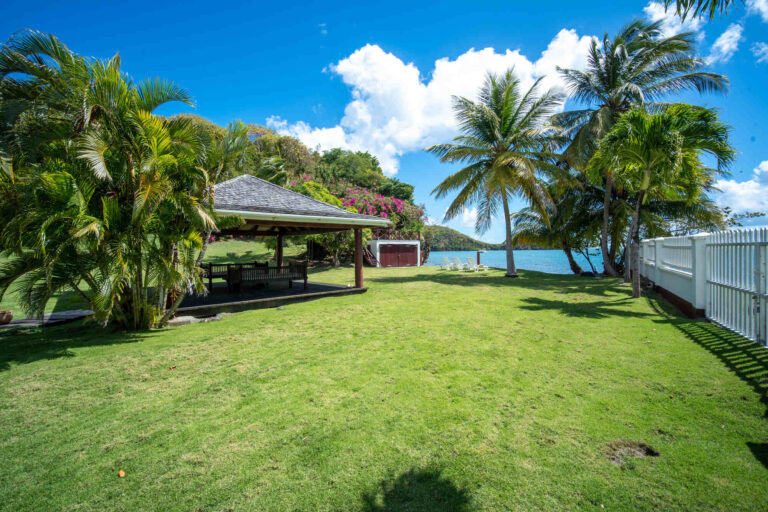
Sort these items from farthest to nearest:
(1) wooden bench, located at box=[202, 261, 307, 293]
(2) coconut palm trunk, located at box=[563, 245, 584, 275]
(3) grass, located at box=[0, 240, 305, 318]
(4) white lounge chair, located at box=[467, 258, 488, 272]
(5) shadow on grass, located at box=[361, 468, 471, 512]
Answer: (3) grass, located at box=[0, 240, 305, 318]
(4) white lounge chair, located at box=[467, 258, 488, 272]
(2) coconut palm trunk, located at box=[563, 245, 584, 275]
(1) wooden bench, located at box=[202, 261, 307, 293]
(5) shadow on grass, located at box=[361, 468, 471, 512]

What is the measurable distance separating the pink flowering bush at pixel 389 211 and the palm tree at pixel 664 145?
54.2ft

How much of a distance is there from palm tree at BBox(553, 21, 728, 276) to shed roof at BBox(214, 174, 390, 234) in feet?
34.2

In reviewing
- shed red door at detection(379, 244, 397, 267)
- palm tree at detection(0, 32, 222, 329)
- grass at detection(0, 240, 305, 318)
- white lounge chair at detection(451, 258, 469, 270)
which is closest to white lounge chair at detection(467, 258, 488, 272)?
white lounge chair at detection(451, 258, 469, 270)

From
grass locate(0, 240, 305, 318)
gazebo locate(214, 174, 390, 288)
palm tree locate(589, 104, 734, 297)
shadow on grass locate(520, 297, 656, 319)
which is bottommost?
shadow on grass locate(520, 297, 656, 319)

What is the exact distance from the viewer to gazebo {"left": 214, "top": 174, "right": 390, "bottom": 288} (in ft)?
27.8

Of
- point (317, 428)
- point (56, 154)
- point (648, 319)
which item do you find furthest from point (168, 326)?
point (648, 319)

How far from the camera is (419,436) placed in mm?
2793

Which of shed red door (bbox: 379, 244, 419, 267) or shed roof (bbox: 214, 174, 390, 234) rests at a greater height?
shed roof (bbox: 214, 174, 390, 234)

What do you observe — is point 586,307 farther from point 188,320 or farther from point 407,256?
point 407,256

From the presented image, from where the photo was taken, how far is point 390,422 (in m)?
3.02

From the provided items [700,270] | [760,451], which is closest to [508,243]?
[700,270]

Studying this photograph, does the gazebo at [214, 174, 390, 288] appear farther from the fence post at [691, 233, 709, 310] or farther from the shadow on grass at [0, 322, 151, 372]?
the fence post at [691, 233, 709, 310]

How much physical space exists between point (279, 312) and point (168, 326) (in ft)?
7.80

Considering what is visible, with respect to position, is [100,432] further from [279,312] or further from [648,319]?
[648,319]
